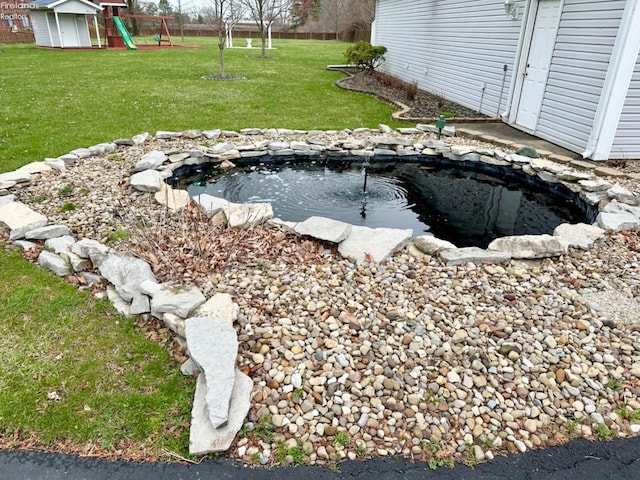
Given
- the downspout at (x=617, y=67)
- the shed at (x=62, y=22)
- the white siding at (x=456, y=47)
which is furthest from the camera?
the shed at (x=62, y=22)

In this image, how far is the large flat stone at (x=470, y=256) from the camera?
3010mm

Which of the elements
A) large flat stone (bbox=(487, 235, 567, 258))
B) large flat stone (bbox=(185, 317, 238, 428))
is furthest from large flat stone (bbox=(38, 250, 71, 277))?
large flat stone (bbox=(487, 235, 567, 258))

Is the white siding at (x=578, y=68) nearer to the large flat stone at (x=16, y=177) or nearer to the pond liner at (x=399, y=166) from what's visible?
the pond liner at (x=399, y=166)

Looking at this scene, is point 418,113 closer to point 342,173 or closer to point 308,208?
point 342,173

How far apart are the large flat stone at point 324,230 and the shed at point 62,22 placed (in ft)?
66.4

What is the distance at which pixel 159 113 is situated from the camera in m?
7.75

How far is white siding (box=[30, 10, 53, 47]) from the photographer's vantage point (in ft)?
62.3

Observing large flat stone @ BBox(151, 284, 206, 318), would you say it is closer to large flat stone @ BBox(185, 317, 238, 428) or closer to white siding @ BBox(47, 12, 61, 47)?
large flat stone @ BBox(185, 317, 238, 428)

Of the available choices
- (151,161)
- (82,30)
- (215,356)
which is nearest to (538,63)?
(151,161)

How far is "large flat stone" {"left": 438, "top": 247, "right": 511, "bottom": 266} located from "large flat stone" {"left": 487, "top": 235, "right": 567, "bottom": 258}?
10cm

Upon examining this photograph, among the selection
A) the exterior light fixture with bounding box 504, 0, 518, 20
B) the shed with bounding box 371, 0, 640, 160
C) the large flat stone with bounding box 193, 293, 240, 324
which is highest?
the exterior light fixture with bounding box 504, 0, 518, 20

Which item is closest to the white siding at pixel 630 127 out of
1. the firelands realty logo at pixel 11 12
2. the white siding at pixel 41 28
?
the white siding at pixel 41 28

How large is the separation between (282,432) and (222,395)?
306 millimetres

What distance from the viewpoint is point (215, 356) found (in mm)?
2025
